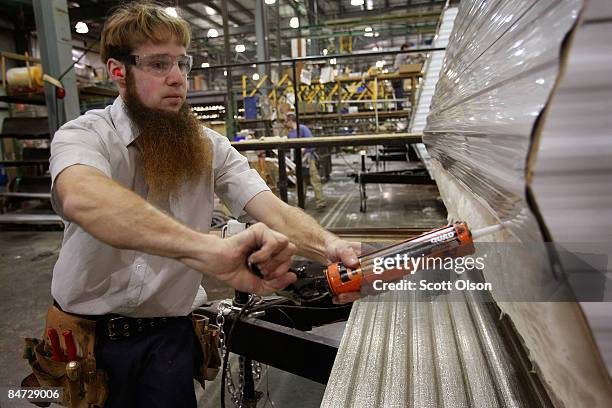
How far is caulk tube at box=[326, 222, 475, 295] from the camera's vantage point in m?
0.88

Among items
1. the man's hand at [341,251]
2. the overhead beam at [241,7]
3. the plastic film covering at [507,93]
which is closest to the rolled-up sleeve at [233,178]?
the man's hand at [341,251]

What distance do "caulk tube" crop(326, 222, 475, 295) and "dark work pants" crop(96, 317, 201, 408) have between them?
2.62 ft

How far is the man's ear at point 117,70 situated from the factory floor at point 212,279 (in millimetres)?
1156

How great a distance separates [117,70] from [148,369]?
1.08 meters

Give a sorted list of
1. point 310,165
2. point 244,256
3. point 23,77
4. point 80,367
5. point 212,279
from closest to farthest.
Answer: point 244,256 → point 80,367 → point 212,279 → point 23,77 → point 310,165

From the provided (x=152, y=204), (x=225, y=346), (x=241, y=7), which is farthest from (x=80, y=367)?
(x=241, y=7)

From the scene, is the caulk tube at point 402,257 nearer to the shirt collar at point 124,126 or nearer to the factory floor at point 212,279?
the factory floor at point 212,279

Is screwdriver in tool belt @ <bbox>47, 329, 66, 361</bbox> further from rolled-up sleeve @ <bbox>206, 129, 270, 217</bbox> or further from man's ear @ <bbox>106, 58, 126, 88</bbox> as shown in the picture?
man's ear @ <bbox>106, 58, 126, 88</bbox>

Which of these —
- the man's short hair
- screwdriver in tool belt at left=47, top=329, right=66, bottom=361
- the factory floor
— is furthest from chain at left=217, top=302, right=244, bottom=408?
the man's short hair

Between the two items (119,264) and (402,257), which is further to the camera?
(119,264)

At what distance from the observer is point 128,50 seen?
4.32 feet

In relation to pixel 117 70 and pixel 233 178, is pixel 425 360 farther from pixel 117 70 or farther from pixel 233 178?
pixel 117 70

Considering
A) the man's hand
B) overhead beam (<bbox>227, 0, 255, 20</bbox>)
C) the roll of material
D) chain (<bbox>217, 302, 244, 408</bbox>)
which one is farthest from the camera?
overhead beam (<bbox>227, 0, 255, 20</bbox>)

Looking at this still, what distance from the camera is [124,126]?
1.33 metres
